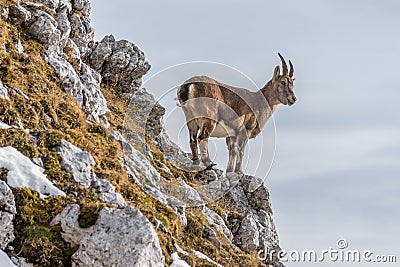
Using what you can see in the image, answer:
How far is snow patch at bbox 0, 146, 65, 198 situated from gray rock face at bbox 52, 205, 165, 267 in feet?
5.46

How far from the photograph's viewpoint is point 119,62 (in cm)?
3353

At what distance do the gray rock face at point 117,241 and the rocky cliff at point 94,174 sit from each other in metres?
0.02

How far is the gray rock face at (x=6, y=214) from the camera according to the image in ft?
50.2

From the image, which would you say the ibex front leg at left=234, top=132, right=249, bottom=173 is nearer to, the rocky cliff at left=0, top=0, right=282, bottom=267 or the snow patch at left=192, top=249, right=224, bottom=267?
the rocky cliff at left=0, top=0, right=282, bottom=267

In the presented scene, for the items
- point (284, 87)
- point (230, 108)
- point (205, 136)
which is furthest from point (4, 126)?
point (284, 87)

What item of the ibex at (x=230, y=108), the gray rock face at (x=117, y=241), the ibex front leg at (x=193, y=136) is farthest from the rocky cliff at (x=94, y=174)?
the ibex at (x=230, y=108)

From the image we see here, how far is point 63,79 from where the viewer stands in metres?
24.6

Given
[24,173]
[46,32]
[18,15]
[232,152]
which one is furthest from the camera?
[232,152]

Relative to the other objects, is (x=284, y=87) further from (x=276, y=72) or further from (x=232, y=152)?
(x=232, y=152)

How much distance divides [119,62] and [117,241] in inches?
762

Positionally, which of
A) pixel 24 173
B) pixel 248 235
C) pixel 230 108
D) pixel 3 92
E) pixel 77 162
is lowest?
pixel 24 173

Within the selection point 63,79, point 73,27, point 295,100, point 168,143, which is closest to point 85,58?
point 73,27

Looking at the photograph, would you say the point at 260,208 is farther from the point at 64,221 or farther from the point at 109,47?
the point at 64,221

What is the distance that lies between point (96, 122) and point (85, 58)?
A: 9037 millimetres
